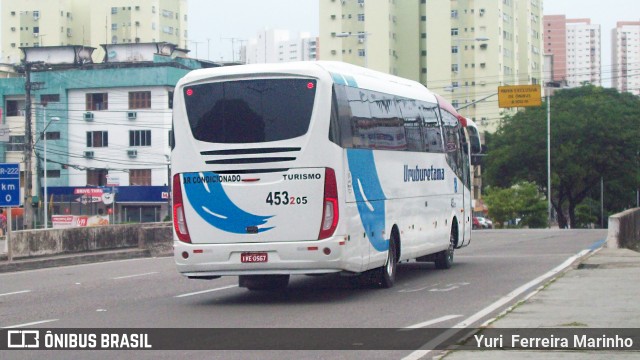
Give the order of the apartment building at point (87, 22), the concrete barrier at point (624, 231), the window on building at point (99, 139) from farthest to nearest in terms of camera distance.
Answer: the apartment building at point (87, 22) → the window on building at point (99, 139) → the concrete barrier at point (624, 231)

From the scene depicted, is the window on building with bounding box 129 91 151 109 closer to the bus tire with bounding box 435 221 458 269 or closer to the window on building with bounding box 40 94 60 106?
the window on building with bounding box 40 94 60 106

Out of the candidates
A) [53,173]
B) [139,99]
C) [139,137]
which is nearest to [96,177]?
[53,173]

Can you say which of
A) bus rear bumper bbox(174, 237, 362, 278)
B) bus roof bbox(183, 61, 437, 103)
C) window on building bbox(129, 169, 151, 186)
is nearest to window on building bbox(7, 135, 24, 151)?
window on building bbox(129, 169, 151, 186)

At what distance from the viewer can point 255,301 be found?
57.2 feet

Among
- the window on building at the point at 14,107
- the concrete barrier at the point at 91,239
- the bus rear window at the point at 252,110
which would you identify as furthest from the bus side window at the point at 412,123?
the window on building at the point at 14,107

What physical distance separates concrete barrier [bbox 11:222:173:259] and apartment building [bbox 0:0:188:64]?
13277 centimetres

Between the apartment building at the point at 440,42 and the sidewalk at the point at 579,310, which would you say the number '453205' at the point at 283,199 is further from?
the apartment building at the point at 440,42

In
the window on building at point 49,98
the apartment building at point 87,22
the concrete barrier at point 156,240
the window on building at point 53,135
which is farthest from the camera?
the apartment building at point 87,22

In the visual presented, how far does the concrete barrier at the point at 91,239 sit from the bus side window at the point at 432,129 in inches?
423

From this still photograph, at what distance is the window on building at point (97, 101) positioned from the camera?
9250cm

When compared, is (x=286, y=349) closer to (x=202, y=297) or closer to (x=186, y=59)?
(x=202, y=297)

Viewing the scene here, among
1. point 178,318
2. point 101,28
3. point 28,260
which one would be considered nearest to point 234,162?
point 178,318

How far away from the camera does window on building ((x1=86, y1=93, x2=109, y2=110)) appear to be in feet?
303

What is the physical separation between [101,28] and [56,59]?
6903 centimetres
